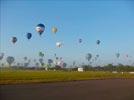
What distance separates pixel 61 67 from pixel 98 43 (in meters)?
84.8

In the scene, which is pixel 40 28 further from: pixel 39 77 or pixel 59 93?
pixel 59 93

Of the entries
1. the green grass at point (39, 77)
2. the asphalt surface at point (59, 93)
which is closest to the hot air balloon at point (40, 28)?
the green grass at point (39, 77)

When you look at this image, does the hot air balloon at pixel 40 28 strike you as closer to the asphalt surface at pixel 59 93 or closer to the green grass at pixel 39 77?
the green grass at pixel 39 77

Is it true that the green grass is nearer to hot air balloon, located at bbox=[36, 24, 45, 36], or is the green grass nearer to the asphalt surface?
hot air balloon, located at bbox=[36, 24, 45, 36]

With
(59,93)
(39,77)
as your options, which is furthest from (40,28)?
(59,93)

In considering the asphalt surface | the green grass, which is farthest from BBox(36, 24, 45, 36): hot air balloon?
the asphalt surface

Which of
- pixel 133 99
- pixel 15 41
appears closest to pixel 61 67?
pixel 15 41

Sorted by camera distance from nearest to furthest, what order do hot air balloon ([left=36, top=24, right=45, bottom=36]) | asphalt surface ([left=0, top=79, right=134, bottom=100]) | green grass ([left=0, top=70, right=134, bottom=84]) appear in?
asphalt surface ([left=0, top=79, right=134, bottom=100])
green grass ([left=0, top=70, right=134, bottom=84])
hot air balloon ([left=36, top=24, right=45, bottom=36])

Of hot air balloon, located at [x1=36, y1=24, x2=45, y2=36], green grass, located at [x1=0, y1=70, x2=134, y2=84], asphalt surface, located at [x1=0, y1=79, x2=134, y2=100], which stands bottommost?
asphalt surface, located at [x1=0, y1=79, x2=134, y2=100]

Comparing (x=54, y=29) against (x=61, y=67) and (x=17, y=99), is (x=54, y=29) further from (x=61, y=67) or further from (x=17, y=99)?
(x=61, y=67)

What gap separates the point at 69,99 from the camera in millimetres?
16547

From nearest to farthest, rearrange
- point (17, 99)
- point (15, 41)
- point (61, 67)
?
point (17, 99), point (15, 41), point (61, 67)

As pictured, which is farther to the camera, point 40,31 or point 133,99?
point 40,31

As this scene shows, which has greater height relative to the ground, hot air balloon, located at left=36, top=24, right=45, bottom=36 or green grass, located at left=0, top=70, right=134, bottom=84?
hot air balloon, located at left=36, top=24, right=45, bottom=36
